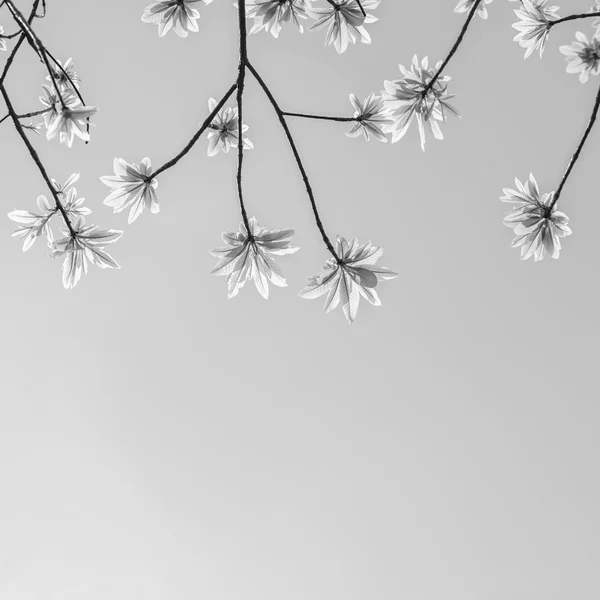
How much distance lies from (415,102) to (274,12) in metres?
0.48

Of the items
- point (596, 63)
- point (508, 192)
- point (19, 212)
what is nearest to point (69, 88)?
point (19, 212)

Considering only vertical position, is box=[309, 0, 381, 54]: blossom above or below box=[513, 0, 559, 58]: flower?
below

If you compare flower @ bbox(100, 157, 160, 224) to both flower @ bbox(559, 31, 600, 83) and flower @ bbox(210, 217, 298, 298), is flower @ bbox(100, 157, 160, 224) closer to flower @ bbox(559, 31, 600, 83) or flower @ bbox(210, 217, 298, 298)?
flower @ bbox(210, 217, 298, 298)

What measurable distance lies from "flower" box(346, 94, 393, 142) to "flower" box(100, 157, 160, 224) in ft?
2.19

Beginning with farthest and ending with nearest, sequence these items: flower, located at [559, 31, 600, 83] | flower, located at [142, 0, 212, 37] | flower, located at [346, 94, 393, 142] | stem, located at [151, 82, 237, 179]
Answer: flower, located at [559, 31, 600, 83] → flower, located at [346, 94, 393, 142] → flower, located at [142, 0, 212, 37] → stem, located at [151, 82, 237, 179]

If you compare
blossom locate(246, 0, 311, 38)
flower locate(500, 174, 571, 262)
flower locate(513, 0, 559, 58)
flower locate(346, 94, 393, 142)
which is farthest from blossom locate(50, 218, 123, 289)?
flower locate(513, 0, 559, 58)

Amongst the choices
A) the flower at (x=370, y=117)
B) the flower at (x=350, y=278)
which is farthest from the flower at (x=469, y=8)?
the flower at (x=350, y=278)

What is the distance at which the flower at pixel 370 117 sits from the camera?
5.67 ft

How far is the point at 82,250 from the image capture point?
151 cm

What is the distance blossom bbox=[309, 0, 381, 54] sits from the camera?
5.35ft

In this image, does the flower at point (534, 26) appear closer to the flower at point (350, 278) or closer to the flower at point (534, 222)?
the flower at point (534, 222)

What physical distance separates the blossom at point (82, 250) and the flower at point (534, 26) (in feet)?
4.83

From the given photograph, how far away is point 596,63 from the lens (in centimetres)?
188

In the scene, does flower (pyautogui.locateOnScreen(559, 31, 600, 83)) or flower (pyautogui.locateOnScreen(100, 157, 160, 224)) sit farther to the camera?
flower (pyautogui.locateOnScreen(559, 31, 600, 83))
